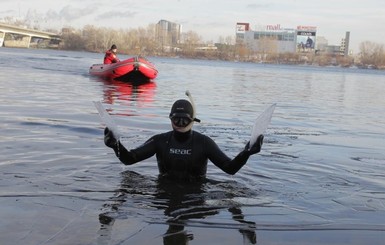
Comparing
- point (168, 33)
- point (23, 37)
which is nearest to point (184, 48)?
point (168, 33)

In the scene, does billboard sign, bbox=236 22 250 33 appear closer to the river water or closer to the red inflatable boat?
the red inflatable boat

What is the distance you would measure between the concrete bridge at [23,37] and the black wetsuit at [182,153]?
81544 millimetres

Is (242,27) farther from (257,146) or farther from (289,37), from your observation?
(257,146)

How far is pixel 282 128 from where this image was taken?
436 inches

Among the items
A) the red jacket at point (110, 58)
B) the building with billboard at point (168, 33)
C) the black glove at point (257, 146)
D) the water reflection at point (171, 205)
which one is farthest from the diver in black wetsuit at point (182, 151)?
the building with billboard at point (168, 33)

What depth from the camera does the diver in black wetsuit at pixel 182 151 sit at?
5.26 meters

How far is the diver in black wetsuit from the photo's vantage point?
526cm

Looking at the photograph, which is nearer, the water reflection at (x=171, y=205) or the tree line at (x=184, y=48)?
the water reflection at (x=171, y=205)

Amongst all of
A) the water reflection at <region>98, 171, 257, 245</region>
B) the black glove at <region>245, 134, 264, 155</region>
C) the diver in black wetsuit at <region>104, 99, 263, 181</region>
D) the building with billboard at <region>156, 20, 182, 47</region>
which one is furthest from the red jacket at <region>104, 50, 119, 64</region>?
the building with billboard at <region>156, 20, 182, 47</region>

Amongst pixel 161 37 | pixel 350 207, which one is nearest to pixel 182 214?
pixel 350 207

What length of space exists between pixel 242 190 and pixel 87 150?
2.90 meters

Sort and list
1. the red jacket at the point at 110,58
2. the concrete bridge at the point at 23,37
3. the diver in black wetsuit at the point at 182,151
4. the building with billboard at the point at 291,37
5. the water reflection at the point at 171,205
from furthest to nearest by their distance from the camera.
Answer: the building with billboard at the point at 291,37, the concrete bridge at the point at 23,37, the red jacket at the point at 110,58, the diver in black wetsuit at the point at 182,151, the water reflection at the point at 171,205

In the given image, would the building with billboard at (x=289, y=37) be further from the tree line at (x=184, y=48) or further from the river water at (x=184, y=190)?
the river water at (x=184, y=190)

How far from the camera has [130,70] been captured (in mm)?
23172
